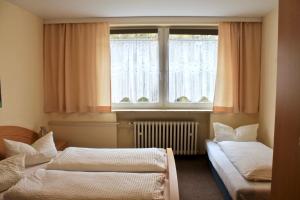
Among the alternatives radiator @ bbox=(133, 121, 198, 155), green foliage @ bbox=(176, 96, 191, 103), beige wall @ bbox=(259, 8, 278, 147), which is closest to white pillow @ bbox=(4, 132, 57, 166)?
radiator @ bbox=(133, 121, 198, 155)

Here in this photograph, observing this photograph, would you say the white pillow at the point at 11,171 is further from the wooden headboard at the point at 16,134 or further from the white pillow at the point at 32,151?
the wooden headboard at the point at 16,134

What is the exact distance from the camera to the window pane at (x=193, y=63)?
3920mm

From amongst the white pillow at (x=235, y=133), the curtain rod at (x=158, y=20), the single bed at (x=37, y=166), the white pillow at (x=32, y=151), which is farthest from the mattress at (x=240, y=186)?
the curtain rod at (x=158, y=20)

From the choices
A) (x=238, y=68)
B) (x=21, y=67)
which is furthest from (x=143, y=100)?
(x=21, y=67)

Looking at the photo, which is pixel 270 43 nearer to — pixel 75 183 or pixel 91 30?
pixel 91 30

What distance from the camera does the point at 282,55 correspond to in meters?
1.10

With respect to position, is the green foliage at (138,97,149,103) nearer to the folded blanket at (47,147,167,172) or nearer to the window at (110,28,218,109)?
the window at (110,28,218,109)

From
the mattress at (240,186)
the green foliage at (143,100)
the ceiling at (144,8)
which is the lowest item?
the mattress at (240,186)

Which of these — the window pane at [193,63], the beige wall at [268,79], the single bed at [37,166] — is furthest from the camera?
the window pane at [193,63]

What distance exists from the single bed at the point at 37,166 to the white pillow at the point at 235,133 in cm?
101

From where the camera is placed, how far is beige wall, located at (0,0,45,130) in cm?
292

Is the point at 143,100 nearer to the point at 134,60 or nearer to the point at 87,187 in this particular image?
the point at 134,60

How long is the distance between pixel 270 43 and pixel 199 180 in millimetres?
2116

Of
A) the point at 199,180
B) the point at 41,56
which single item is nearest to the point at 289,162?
the point at 199,180
